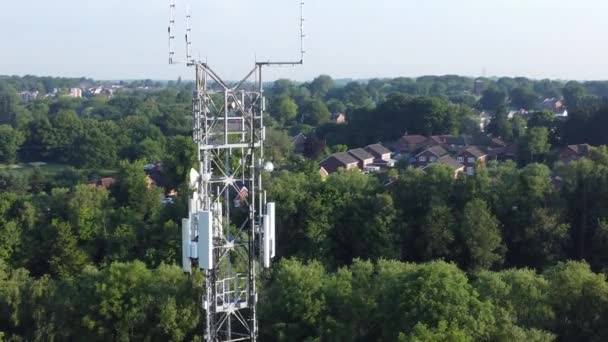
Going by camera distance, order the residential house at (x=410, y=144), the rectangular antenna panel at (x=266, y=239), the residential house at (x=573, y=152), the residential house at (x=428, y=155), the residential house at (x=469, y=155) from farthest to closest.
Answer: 1. the residential house at (x=410, y=144)
2. the residential house at (x=428, y=155)
3. the residential house at (x=469, y=155)
4. the residential house at (x=573, y=152)
5. the rectangular antenna panel at (x=266, y=239)

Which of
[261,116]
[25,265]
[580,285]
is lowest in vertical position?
[25,265]

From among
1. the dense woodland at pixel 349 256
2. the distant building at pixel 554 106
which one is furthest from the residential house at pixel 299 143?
the distant building at pixel 554 106

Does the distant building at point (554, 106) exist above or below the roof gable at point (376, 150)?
above

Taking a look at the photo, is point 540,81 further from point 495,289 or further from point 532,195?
point 495,289

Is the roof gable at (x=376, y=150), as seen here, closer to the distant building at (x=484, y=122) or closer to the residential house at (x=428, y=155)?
the residential house at (x=428, y=155)

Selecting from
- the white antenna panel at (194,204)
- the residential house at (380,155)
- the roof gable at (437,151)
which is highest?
the white antenna panel at (194,204)

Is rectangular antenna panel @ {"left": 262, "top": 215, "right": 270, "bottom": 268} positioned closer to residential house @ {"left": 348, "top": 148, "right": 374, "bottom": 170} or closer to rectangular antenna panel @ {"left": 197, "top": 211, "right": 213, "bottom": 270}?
rectangular antenna panel @ {"left": 197, "top": 211, "right": 213, "bottom": 270}

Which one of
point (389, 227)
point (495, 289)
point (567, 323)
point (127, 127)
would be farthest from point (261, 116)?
point (127, 127)
